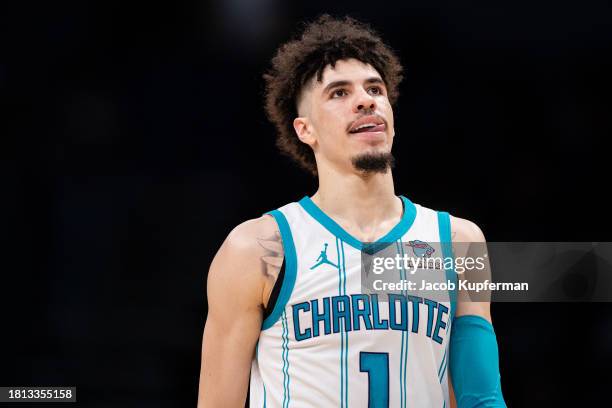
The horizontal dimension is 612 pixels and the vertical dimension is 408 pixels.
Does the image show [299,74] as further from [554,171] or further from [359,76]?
[554,171]

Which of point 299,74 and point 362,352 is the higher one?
point 299,74

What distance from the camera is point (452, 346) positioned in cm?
277

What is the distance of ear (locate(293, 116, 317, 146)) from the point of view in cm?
304

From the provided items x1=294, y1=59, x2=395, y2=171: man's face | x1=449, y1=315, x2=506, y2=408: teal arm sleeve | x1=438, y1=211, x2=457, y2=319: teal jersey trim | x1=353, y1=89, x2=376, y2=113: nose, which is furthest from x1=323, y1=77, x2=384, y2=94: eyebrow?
x1=449, y1=315, x2=506, y2=408: teal arm sleeve

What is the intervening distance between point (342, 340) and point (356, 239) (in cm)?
37

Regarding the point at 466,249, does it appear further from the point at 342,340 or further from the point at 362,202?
the point at 342,340

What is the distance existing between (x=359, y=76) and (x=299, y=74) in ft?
0.97

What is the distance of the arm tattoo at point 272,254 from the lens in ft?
8.88

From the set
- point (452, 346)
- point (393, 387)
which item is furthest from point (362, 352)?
point (452, 346)

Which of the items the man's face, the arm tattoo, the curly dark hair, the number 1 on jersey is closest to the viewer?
the number 1 on jersey

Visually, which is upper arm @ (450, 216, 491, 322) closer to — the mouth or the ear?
the mouth

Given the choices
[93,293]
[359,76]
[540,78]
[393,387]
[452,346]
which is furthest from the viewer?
[540,78]

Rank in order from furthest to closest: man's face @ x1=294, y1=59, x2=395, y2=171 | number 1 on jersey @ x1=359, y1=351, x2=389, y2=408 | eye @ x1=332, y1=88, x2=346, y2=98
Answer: eye @ x1=332, y1=88, x2=346, y2=98, man's face @ x1=294, y1=59, x2=395, y2=171, number 1 on jersey @ x1=359, y1=351, x2=389, y2=408

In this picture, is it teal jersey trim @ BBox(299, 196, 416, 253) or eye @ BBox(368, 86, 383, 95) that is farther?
Result: eye @ BBox(368, 86, 383, 95)
